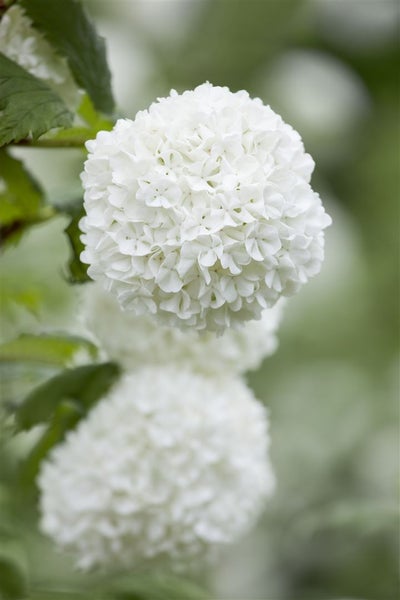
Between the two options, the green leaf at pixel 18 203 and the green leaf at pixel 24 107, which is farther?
the green leaf at pixel 18 203

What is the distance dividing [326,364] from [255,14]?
59.5 inches

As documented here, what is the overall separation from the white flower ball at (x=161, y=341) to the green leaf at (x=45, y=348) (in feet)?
0.10

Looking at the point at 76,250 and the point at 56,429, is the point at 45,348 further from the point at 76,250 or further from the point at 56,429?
the point at 76,250

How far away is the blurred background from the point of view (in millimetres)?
1704

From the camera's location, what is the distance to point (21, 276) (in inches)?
53.0

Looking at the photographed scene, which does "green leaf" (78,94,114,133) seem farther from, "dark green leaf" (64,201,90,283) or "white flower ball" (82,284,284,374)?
"white flower ball" (82,284,284,374)

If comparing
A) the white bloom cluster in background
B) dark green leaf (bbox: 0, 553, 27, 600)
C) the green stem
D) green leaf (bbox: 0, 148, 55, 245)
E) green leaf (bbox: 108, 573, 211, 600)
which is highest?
the white bloom cluster in background

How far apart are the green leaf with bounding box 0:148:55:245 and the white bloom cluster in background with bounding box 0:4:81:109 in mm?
152

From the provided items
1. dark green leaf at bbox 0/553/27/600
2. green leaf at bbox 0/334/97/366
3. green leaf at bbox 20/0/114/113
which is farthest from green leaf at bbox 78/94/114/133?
dark green leaf at bbox 0/553/27/600

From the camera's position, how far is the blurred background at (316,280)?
5.59 feet

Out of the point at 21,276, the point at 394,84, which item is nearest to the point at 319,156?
the point at 394,84

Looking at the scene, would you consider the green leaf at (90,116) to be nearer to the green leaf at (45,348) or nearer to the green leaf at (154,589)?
the green leaf at (45,348)

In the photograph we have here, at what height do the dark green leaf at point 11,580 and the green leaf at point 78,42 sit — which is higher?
the green leaf at point 78,42

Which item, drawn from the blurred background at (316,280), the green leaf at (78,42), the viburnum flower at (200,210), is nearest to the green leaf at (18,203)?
the blurred background at (316,280)
